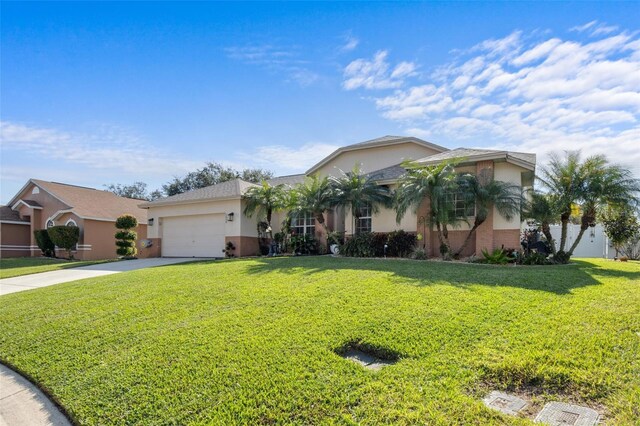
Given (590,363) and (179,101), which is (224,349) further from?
(179,101)

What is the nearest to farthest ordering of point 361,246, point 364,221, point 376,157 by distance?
1. point 361,246
2. point 364,221
3. point 376,157

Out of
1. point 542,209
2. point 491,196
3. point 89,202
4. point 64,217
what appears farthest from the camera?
point 89,202

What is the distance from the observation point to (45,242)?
82.5 feet

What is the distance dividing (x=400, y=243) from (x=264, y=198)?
819 centimetres

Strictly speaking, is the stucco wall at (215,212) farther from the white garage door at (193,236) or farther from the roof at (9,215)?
the roof at (9,215)

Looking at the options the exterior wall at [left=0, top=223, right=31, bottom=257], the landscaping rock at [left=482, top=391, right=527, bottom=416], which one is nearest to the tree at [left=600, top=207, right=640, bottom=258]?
the landscaping rock at [left=482, top=391, right=527, bottom=416]

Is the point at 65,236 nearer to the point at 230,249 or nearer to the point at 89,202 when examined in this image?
the point at 89,202

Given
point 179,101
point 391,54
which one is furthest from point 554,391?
point 179,101

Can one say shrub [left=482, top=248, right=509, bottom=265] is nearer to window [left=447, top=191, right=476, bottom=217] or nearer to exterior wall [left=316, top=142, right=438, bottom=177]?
window [left=447, top=191, right=476, bottom=217]

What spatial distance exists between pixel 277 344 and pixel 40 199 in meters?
30.9

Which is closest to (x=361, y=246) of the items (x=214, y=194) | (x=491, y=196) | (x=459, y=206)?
(x=459, y=206)

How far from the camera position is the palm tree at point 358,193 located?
16.1 metres

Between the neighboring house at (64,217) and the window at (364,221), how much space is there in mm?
13999

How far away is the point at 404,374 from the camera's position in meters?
4.01
